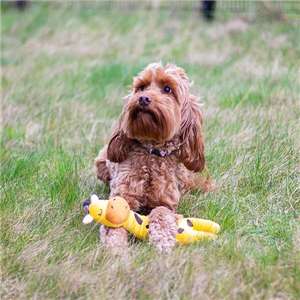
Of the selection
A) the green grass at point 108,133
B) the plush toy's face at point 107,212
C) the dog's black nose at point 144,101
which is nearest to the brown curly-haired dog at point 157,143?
the dog's black nose at point 144,101

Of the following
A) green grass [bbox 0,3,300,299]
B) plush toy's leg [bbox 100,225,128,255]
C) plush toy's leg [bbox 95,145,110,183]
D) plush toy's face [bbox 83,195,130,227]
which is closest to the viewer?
green grass [bbox 0,3,300,299]

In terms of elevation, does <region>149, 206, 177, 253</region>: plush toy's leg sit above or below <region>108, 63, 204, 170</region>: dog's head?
below

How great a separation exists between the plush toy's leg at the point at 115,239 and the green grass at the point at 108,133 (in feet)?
0.19

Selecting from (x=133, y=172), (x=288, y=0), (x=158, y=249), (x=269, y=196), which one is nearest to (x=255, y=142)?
(x=269, y=196)

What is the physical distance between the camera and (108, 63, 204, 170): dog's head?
4383mm

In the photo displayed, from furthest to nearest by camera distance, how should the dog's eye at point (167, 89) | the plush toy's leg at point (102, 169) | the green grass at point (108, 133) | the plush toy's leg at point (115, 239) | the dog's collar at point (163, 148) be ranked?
the plush toy's leg at point (102, 169) < the dog's collar at point (163, 148) < the dog's eye at point (167, 89) < the plush toy's leg at point (115, 239) < the green grass at point (108, 133)

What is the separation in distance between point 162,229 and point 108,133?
2.17 meters

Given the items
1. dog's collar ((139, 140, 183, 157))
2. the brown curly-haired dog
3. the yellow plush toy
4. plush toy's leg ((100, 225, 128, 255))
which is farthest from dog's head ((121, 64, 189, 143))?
plush toy's leg ((100, 225, 128, 255))

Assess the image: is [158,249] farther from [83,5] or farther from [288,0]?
[83,5]

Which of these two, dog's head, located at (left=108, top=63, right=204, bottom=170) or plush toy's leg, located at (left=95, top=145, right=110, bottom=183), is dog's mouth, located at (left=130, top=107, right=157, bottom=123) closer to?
dog's head, located at (left=108, top=63, right=204, bottom=170)

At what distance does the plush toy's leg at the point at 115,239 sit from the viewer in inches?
161

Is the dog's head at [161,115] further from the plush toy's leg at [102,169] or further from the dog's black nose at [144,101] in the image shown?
the plush toy's leg at [102,169]

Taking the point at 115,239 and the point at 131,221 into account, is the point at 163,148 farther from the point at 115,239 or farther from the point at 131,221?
the point at 115,239

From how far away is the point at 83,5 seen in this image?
39.7 ft
